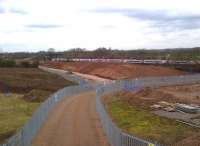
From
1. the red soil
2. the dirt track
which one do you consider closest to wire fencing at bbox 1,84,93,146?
the dirt track

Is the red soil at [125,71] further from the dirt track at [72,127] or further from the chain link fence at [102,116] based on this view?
the dirt track at [72,127]

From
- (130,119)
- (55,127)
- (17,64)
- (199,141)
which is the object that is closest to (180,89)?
(130,119)

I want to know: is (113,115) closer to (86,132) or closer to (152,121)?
(152,121)

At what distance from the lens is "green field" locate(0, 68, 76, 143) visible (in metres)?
39.7

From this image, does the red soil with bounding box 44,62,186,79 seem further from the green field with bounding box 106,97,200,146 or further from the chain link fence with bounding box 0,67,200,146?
the green field with bounding box 106,97,200,146

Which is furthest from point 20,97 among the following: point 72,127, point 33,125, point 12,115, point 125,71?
Result: point 125,71

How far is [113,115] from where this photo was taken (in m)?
44.6

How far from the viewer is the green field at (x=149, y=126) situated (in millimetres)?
31500

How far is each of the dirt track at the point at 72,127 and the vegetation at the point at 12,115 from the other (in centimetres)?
227

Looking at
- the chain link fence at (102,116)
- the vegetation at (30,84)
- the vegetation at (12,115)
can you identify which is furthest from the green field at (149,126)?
the vegetation at (30,84)

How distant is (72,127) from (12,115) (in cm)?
953

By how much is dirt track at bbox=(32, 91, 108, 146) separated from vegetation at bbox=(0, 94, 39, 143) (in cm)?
227

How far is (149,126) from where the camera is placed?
3694 cm

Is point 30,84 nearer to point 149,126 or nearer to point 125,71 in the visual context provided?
point 125,71
